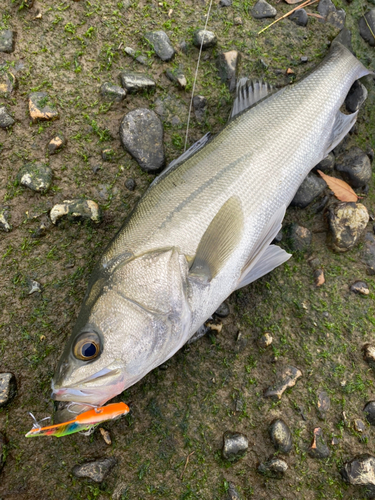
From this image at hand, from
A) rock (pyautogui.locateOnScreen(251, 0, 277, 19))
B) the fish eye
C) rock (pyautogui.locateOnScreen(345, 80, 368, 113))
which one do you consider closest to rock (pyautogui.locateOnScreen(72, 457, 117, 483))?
the fish eye

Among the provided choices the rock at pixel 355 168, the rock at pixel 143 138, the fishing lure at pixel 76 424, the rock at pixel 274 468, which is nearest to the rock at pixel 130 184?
the rock at pixel 143 138

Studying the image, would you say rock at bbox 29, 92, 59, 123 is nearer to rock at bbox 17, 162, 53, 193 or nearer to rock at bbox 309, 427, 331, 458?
rock at bbox 17, 162, 53, 193

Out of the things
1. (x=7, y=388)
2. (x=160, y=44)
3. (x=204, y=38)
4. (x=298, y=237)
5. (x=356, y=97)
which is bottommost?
(x=7, y=388)

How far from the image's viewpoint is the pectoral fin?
7.46 feet

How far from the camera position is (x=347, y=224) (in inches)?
118

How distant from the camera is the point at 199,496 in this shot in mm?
2488

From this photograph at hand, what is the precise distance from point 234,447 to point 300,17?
12.7 feet

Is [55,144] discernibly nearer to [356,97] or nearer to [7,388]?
[7,388]

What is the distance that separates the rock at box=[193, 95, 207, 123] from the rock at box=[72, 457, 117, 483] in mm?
2866

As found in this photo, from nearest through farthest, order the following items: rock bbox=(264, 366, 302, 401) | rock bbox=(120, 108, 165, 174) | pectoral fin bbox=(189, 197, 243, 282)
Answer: pectoral fin bbox=(189, 197, 243, 282) < rock bbox=(264, 366, 302, 401) < rock bbox=(120, 108, 165, 174)

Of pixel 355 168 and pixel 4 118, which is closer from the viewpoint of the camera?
pixel 4 118

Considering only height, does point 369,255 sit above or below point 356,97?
below

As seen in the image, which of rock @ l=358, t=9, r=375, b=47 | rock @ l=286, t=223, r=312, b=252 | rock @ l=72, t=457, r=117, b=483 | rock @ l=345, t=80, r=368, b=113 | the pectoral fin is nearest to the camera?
the pectoral fin

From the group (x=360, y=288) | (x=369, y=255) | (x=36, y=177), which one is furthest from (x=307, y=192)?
(x=36, y=177)
